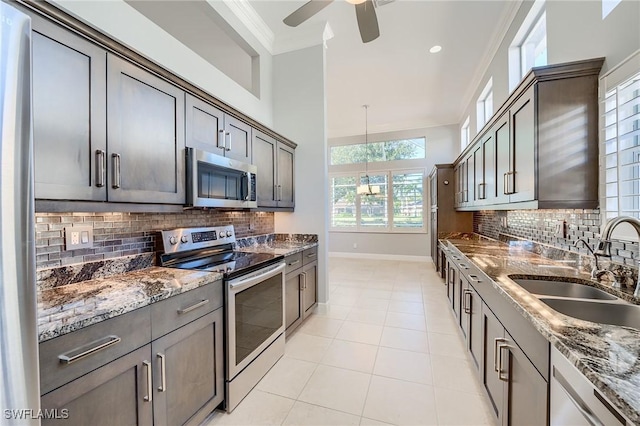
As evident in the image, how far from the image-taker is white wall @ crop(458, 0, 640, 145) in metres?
1.41

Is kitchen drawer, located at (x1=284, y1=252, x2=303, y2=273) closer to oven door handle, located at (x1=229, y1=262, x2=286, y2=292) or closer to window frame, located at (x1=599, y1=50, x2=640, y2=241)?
oven door handle, located at (x1=229, y1=262, x2=286, y2=292)

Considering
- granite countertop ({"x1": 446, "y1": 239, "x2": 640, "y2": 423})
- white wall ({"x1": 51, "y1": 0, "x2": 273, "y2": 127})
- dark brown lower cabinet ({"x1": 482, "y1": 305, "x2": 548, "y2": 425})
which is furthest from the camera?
white wall ({"x1": 51, "y1": 0, "x2": 273, "y2": 127})

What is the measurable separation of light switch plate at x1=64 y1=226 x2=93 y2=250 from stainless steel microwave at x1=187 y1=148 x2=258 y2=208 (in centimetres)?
56

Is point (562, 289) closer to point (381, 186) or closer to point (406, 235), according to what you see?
point (406, 235)

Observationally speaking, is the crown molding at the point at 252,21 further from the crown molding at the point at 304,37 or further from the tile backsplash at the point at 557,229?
the tile backsplash at the point at 557,229

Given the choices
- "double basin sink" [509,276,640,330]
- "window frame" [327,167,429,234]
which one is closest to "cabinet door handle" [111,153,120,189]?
"double basin sink" [509,276,640,330]

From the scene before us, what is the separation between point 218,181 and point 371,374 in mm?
1998

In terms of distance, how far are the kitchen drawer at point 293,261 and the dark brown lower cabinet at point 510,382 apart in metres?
→ 1.65

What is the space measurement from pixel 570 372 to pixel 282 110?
356 centimetres

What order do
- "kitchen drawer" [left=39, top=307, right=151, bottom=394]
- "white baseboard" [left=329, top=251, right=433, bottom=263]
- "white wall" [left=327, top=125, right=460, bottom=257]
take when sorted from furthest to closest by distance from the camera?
"white baseboard" [left=329, top=251, right=433, bottom=263] < "white wall" [left=327, top=125, right=460, bottom=257] < "kitchen drawer" [left=39, top=307, right=151, bottom=394]

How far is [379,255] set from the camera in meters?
6.90

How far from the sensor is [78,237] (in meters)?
1.47

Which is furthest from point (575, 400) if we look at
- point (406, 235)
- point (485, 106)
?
point (406, 235)

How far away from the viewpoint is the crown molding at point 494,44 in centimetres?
286
